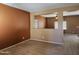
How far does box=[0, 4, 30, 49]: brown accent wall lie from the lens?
3514mm

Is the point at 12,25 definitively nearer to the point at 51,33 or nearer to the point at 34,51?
the point at 34,51

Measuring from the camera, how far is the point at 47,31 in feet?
17.2

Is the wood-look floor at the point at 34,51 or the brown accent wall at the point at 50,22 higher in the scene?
the brown accent wall at the point at 50,22

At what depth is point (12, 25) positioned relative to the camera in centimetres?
412

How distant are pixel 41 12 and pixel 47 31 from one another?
3.96ft

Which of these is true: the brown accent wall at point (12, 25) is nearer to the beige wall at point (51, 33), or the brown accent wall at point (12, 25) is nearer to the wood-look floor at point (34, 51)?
the wood-look floor at point (34, 51)

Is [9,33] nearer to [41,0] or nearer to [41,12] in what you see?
[41,12]

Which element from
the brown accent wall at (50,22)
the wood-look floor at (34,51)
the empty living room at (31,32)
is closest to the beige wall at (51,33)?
the empty living room at (31,32)

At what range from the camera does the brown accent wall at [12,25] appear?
11.5 feet

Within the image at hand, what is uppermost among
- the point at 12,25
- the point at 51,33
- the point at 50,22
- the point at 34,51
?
the point at 50,22

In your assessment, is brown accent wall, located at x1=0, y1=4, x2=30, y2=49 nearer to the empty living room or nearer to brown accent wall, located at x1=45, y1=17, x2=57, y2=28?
the empty living room

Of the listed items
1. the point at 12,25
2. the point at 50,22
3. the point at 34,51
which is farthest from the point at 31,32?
the point at 50,22

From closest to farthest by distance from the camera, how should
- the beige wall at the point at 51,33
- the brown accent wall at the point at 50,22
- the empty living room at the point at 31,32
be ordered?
the empty living room at the point at 31,32 → the beige wall at the point at 51,33 → the brown accent wall at the point at 50,22
